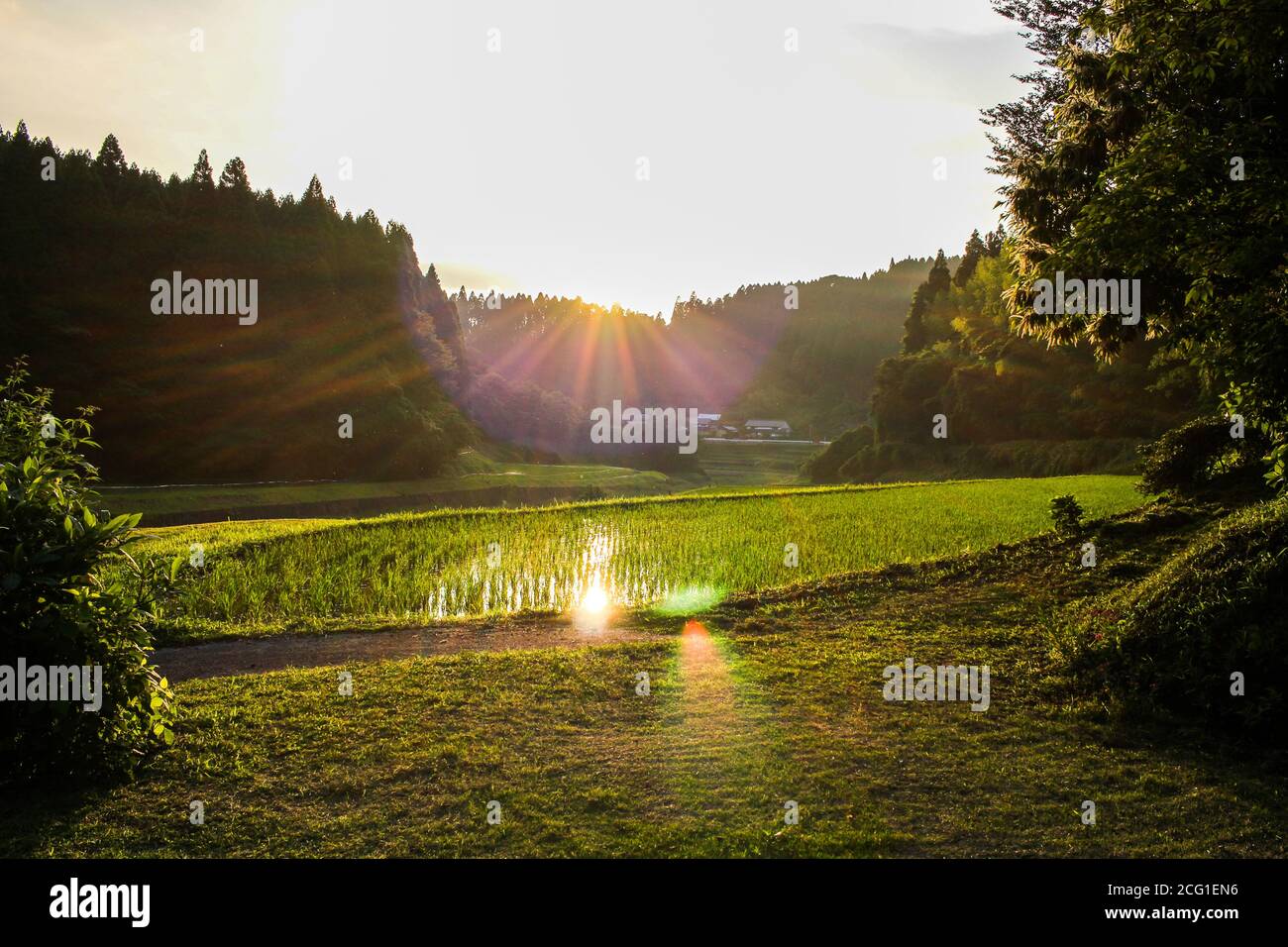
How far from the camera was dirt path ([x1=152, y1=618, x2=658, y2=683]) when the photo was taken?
9977 millimetres

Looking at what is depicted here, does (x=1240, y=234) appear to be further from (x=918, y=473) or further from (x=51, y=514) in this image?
(x=918, y=473)

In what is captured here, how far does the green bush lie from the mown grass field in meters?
2.45

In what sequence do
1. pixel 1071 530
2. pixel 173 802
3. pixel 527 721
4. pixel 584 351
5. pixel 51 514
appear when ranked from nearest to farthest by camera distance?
pixel 173 802
pixel 51 514
pixel 527 721
pixel 1071 530
pixel 584 351

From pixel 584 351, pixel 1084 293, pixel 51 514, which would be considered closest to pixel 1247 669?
pixel 1084 293

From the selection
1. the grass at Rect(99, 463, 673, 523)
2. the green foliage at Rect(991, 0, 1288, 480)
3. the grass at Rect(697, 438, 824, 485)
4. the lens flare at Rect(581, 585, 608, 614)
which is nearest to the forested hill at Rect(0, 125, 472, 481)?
the grass at Rect(99, 463, 673, 523)

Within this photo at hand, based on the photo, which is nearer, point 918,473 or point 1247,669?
point 1247,669

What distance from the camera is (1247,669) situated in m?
6.88

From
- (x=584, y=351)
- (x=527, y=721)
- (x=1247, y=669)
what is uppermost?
(x=584, y=351)

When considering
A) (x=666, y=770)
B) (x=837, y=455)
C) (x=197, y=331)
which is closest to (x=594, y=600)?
(x=666, y=770)

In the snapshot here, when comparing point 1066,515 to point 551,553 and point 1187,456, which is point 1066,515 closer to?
point 1187,456

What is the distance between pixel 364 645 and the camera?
10.9m

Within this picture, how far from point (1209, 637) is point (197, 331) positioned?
2466 inches

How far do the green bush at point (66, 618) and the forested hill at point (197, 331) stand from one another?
A: 161 feet

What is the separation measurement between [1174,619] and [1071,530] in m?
7.07
